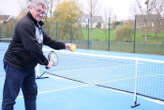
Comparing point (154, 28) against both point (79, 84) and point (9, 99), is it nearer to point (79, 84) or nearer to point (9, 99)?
point (79, 84)

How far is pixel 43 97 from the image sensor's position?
14.6 feet

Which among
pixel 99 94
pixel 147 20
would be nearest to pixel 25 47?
pixel 99 94

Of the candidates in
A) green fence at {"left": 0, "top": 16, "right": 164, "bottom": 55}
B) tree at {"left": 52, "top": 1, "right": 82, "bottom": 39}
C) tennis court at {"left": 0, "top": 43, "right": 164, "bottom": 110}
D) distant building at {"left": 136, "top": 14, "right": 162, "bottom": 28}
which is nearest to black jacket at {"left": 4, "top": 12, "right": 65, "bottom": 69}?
tennis court at {"left": 0, "top": 43, "right": 164, "bottom": 110}

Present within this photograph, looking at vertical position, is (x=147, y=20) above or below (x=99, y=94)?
above

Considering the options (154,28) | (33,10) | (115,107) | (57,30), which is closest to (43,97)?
(115,107)

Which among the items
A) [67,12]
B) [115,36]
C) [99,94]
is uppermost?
[67,12]

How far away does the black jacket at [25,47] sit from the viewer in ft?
7.11

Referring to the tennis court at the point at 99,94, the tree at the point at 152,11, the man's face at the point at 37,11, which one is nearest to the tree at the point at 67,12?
the tree at the point at 152,11

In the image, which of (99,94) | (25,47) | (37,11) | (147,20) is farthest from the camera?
(147,20)

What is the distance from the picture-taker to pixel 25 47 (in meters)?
2.18

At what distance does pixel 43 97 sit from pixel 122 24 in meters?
14.7

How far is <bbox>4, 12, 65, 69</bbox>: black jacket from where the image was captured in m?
2.17

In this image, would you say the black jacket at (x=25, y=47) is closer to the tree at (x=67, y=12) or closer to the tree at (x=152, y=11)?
the tree at (x=152, y=11)

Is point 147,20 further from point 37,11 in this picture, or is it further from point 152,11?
point 37,11
